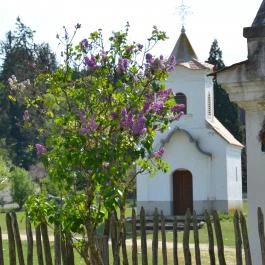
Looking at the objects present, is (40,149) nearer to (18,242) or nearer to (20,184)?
(18,242)

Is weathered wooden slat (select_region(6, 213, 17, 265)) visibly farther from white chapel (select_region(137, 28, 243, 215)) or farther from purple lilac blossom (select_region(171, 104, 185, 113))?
white chapel (select_region(137, 28, 243, 215))

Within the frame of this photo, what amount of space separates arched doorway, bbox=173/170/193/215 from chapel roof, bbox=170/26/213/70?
5560mm

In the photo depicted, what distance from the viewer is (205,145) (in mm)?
38781

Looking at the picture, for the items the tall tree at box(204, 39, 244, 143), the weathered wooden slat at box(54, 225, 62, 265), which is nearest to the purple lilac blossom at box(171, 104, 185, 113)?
the weathered wooden slat at box(54, 225, 62, 265)

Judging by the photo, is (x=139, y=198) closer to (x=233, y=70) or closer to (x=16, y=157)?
(x=233, y=70)

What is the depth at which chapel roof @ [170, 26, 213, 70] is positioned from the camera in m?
38.6

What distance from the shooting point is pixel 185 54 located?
39688 millimetres

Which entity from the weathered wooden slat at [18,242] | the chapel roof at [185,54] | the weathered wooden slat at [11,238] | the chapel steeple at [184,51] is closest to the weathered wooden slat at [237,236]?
the weathered wooden slat at [18,242]

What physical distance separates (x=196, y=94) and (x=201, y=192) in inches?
200

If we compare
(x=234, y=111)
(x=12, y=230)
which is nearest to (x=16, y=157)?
(x=234, y=111)

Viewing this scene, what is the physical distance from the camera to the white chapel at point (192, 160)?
126 ft

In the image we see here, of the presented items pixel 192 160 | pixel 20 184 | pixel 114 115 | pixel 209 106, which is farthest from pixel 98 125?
pixel 20 184

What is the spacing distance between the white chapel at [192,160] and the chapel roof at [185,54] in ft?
0.19

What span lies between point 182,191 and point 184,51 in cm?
747
